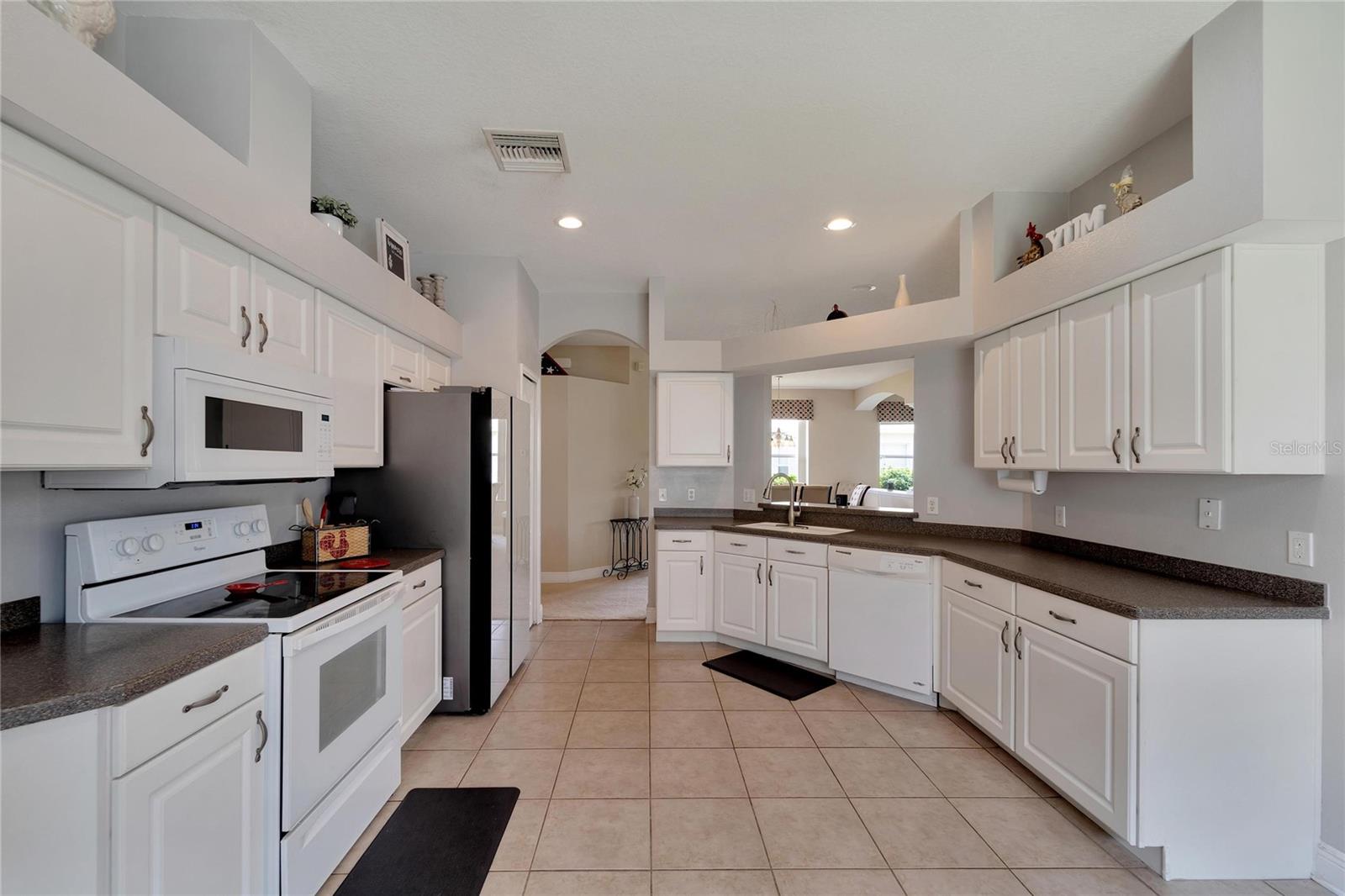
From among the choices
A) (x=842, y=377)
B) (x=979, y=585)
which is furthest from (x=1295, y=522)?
(x=842, y=377)

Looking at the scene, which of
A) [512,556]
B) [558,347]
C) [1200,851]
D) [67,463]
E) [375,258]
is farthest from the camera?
[558,347]

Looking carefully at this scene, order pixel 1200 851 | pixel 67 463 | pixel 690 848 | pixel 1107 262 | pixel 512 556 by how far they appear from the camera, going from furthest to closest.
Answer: pixel 512 556, pixel 1107 262, pixel 690 848, pixel 1200 851, pixel 67 463

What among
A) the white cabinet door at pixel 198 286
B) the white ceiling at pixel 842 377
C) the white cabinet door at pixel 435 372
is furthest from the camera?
the white ceiling at pixel 842 377

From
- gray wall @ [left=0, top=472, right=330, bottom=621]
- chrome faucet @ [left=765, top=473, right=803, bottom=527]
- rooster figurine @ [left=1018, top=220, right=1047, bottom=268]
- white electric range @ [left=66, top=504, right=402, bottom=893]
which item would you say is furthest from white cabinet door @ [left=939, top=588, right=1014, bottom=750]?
gray wall @ [left=0, top=472, right=330, bottom=621]

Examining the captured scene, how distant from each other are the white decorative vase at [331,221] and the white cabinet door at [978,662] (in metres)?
3.27

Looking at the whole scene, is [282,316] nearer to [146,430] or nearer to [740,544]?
[146,430]

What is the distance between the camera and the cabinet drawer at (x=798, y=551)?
3.59 metres

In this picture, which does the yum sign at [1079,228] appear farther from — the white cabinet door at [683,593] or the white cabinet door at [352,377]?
the white cabinet door at [352,377]

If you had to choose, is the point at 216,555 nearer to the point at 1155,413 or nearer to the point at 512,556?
the point at 512,556

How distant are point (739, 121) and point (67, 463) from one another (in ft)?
7.74

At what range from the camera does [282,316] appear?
6.98 feet

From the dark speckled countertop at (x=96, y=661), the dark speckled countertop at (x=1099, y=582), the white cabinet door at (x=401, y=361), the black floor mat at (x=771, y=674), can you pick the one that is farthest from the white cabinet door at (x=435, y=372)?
the dark speckled countertop at (x=1099, y=582)

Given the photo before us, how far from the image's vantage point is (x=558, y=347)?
23.3ft

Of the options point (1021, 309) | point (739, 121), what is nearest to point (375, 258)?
point (739, 121)
